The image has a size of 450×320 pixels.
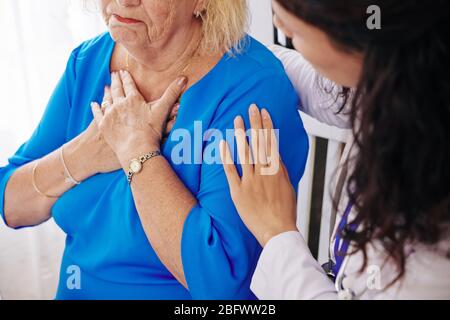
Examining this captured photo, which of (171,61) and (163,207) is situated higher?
(171,61)

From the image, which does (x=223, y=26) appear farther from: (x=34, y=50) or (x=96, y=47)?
(x=34, y=50)

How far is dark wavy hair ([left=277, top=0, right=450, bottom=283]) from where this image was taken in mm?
697

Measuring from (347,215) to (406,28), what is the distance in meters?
0.33

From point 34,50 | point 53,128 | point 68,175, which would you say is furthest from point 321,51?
point 34,50

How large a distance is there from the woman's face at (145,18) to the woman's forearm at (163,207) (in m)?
0.26

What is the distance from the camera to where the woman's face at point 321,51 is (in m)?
0.78

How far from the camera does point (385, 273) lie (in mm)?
826

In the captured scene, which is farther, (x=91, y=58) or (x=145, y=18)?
(x=91, y=58)

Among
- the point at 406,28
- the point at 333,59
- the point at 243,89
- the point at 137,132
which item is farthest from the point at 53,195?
the point at 406,28

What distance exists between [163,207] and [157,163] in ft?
0.29

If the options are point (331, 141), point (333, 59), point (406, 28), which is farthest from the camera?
point (331, 141)

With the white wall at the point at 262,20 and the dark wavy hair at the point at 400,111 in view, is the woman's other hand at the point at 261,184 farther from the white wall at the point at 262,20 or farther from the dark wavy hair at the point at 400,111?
the white wall at the point at 262,20

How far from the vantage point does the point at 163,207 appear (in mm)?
A: 1049
